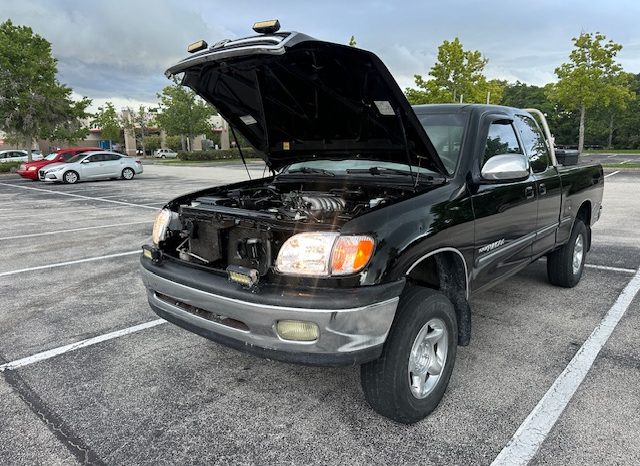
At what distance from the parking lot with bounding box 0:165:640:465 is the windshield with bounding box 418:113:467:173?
1.43m

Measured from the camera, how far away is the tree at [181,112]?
4628cm

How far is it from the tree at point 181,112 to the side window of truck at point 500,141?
4518 centimetres

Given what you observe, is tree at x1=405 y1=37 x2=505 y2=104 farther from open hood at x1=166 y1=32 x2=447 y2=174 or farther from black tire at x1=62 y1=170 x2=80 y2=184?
open hood at x1=166 y1=32 x2=447 y2=174

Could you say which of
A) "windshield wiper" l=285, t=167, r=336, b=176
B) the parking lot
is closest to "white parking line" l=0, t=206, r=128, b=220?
the parking lot

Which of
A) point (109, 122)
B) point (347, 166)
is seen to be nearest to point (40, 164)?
point (347, 166)

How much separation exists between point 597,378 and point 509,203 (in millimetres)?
1300

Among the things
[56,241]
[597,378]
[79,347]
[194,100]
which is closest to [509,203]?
[597,378]

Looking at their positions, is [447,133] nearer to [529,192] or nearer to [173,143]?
[529,192]

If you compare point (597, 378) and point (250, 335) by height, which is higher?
point (250, 335)

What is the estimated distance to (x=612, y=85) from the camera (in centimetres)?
3391

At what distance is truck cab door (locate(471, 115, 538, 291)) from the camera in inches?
125

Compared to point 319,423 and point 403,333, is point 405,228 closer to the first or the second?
A: point 403,333

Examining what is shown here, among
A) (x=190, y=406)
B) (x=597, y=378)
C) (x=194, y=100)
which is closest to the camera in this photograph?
(x=190, y=406)

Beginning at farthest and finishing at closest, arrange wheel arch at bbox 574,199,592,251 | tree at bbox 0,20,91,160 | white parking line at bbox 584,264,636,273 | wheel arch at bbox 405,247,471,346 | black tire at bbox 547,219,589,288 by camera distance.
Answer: tree at bbox 0,20,91,160 → white parking line at bbox 584,264,636,273 → wheel arch at bbox 574,199,592,251 → black tire at bbox 547,219,589,288 → wheel arch at bbox 405,247,471,346
